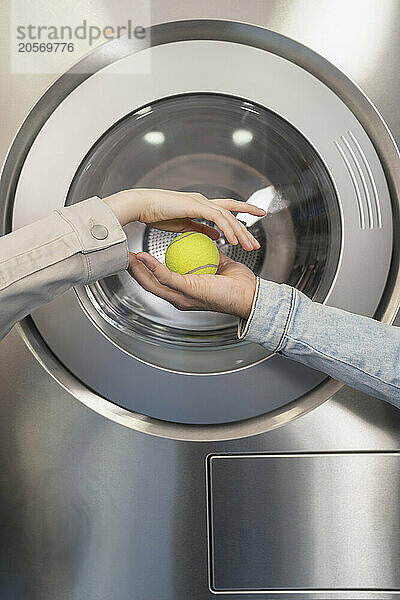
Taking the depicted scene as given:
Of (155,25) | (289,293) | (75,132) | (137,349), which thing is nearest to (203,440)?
(137,349)

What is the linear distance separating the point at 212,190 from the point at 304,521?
21.0 inches

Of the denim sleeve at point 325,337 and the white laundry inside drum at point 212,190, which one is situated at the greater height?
the white laundry inside drum at point 212,190

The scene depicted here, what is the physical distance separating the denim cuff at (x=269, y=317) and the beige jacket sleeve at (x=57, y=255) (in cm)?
19

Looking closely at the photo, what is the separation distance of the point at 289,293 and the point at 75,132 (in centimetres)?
40

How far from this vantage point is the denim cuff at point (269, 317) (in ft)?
2.79

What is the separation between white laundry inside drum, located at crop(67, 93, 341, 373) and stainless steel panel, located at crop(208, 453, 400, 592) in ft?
0.59

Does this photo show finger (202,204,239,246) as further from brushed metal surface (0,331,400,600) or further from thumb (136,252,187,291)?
brushed metal surface (0,331,400,600)

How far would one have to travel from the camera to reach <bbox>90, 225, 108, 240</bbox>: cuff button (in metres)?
0.81

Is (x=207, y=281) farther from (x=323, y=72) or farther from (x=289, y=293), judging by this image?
(x=323, y=72)

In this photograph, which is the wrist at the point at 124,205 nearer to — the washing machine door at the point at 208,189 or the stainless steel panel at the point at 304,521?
the washing machine door at the point at 208,189

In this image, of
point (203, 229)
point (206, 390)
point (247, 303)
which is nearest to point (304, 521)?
point (206, 390)

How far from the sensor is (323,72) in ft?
3.21

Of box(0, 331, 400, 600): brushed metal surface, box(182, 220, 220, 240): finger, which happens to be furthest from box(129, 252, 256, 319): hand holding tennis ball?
box(0, 331, 400, 600): brushed metal surface

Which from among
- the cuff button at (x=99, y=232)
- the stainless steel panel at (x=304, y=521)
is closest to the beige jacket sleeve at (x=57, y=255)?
the cuff button at (x=99, y=232)
